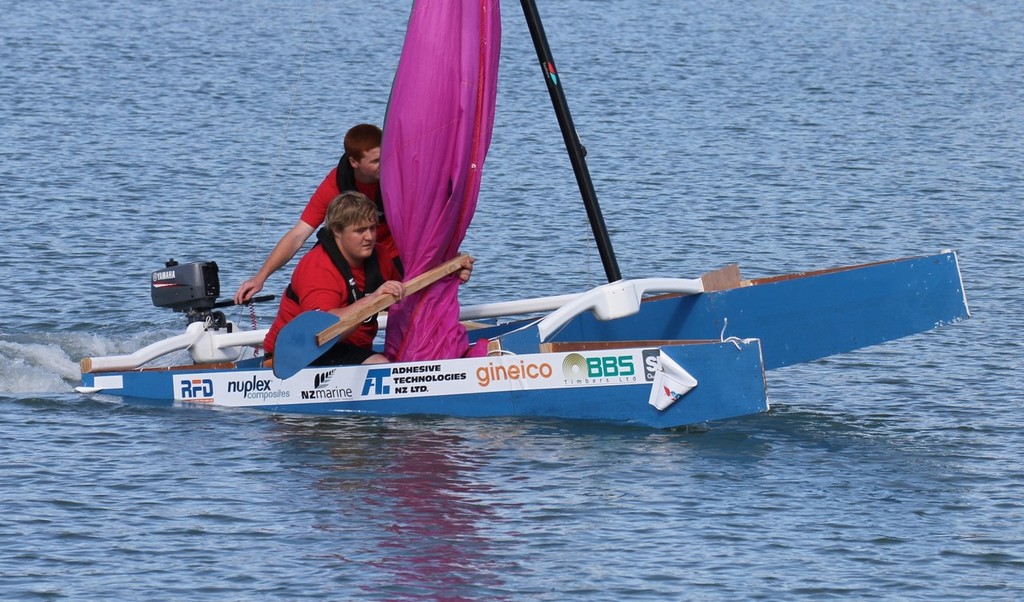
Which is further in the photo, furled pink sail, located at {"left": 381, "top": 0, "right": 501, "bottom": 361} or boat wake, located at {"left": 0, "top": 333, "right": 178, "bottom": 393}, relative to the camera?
boat wake, located at {"left": 0, "top": 333, "right": 178, "bottom": 393}

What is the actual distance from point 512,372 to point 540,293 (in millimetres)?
4085

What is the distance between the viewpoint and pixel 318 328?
945cm

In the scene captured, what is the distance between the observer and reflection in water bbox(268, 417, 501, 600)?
24.9 ft

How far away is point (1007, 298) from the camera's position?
43.8 feet

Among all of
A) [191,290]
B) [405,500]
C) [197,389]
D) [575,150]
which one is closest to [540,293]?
[575,150]

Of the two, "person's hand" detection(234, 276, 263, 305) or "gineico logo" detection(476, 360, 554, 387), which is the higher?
"person's hand" detection(234, 276, 263, 305)

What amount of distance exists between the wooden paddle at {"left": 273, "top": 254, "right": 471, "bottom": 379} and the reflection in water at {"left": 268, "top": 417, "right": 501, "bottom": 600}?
1.34 ft

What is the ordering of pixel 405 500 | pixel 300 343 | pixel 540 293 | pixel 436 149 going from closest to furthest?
1. pixel 405 500
2. pixel 300 343
3. pixel 436 149
4. pixel 540 293

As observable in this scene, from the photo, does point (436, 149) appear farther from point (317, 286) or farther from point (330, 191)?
point (317, 286)

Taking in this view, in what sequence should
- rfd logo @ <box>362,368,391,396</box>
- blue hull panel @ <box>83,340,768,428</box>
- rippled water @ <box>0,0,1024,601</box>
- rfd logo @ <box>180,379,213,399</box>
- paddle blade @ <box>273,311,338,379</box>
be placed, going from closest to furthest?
1. rippled water @ <box>0,0,1024,601</box>
2. blue hull panel @ <box>83,340,768,428</box>
3. paddle blade @ <box>273,311,338,379</box>
4. rfd logo @ <box>362,368,391,396</box>
5. rfd logo @ <box>180,379,213,399</box>

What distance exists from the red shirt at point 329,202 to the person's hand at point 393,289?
761 millimetres

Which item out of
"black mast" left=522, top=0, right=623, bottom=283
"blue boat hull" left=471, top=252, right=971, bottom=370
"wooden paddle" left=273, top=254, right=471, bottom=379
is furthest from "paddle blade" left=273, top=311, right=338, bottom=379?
"black mast" left=522, top=0, right=623, bottom=283

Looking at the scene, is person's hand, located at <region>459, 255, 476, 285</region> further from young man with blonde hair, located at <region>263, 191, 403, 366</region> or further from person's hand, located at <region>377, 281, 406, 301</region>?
person's hand, located at <region>377, 281, 406, 301</region>

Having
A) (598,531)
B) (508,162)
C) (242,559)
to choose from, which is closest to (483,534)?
(598,531)
